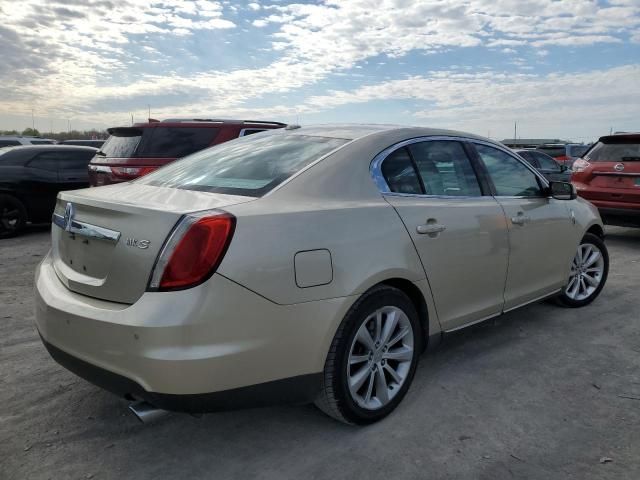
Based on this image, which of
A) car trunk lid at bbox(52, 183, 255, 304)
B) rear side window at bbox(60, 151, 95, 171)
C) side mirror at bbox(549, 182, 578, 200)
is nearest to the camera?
car trunk lid at bbox(52, 183, 255, 304)

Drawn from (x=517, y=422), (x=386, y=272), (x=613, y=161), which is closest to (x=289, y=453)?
(x=386, y=272)

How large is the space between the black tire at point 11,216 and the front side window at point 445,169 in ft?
25.9

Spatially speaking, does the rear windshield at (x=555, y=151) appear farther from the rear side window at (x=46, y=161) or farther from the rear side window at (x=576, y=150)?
the rear side window at (x=46, y=161)

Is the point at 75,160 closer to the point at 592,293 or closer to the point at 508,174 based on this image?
the point at 508,174

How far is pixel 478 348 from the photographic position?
13.4 feet

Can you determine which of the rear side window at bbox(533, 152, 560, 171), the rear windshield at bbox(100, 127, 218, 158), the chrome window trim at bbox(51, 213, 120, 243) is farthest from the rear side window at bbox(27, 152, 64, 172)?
the rear side window at bbox(533, 152, 560, 171)

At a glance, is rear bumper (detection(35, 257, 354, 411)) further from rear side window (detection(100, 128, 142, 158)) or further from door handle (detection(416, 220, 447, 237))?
rear side window (detection(100, 128, 142, 158))

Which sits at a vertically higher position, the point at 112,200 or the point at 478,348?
the point at 112,200

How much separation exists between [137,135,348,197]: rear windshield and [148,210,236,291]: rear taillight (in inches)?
15.4

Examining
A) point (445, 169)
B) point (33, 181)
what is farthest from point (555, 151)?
point (445, 169)

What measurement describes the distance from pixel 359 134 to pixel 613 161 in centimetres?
646

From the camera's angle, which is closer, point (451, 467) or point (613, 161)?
point (451, 467)

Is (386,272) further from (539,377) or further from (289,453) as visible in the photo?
(539,377)

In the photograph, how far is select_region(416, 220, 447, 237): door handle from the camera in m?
3.13
